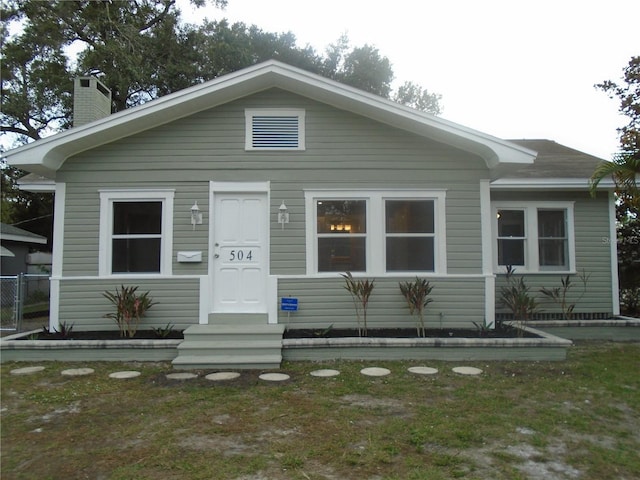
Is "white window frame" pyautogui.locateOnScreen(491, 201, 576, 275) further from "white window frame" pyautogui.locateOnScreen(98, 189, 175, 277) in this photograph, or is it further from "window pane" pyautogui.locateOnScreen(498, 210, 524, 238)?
"white window frame" pyautogui.locateOnScreen(98, 189, 175, 277)

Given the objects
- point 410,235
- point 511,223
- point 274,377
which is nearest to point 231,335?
point 274,377

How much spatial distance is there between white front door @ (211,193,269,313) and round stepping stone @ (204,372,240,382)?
5.32ft

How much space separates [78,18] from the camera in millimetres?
17750

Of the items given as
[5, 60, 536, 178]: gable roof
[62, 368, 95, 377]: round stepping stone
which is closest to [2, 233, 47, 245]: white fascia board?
[5, 60, 536, 178]: gable roof

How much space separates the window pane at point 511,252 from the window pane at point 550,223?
51 cm

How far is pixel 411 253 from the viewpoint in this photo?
279 inches

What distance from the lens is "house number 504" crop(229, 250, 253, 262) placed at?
272 inches

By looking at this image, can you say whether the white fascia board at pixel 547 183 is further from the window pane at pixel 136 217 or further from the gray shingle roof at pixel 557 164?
the window pane at pixel 136 217

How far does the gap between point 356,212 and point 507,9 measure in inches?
232

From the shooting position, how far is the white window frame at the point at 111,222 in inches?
270

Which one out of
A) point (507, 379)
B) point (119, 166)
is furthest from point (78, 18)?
point (507, 379)

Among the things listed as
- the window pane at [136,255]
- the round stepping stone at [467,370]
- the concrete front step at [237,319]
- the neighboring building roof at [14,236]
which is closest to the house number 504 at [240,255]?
the concrete front step at [237,319]

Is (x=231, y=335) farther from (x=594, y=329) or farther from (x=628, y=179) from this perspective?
(x=628, y=179)

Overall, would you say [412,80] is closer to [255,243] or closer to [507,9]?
[507,9]
